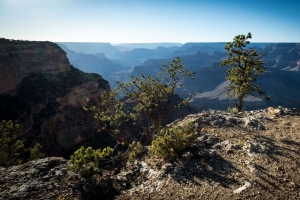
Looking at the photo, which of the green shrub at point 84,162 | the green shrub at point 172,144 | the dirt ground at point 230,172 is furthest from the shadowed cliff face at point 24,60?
the dirt ground at point 230,172

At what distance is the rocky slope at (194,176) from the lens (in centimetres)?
1028

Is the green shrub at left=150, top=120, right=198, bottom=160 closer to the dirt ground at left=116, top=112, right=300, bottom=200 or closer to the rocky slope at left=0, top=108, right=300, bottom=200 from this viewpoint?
the rocky slope at left=0, top=108, right=300, bottom=200

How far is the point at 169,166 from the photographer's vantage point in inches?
492

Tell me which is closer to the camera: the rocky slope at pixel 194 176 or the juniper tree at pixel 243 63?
the rocky slope at pixel 194 176

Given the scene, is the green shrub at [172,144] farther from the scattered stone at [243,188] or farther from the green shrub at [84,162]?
the scattered stone at [243,188]

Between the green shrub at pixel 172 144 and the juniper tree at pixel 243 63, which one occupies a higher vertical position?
the juniper tree at pixel 243 63

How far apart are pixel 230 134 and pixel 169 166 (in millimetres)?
6179

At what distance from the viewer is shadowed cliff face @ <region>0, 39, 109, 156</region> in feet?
161

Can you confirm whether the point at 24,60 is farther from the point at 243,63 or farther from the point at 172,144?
the point at 172,144

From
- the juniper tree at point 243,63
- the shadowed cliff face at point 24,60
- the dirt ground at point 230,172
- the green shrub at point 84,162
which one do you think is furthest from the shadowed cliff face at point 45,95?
the dirt ground at point 230,172

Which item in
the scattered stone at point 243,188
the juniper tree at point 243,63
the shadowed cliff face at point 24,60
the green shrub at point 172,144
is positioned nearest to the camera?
the scattered stone at point 243,188

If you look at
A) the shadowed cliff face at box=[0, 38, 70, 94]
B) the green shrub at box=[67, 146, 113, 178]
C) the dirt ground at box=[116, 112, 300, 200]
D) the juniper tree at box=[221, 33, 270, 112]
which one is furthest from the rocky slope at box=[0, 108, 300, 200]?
the shadowed cliff face at box=[0, 38, 70, 94]

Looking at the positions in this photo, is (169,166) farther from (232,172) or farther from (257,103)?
(257,103)

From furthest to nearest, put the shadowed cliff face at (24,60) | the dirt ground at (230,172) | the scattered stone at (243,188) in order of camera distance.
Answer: the shadowed cliff face at (24,60)
the dirt ground at (230,172)
the scattered stone at (243,188)
